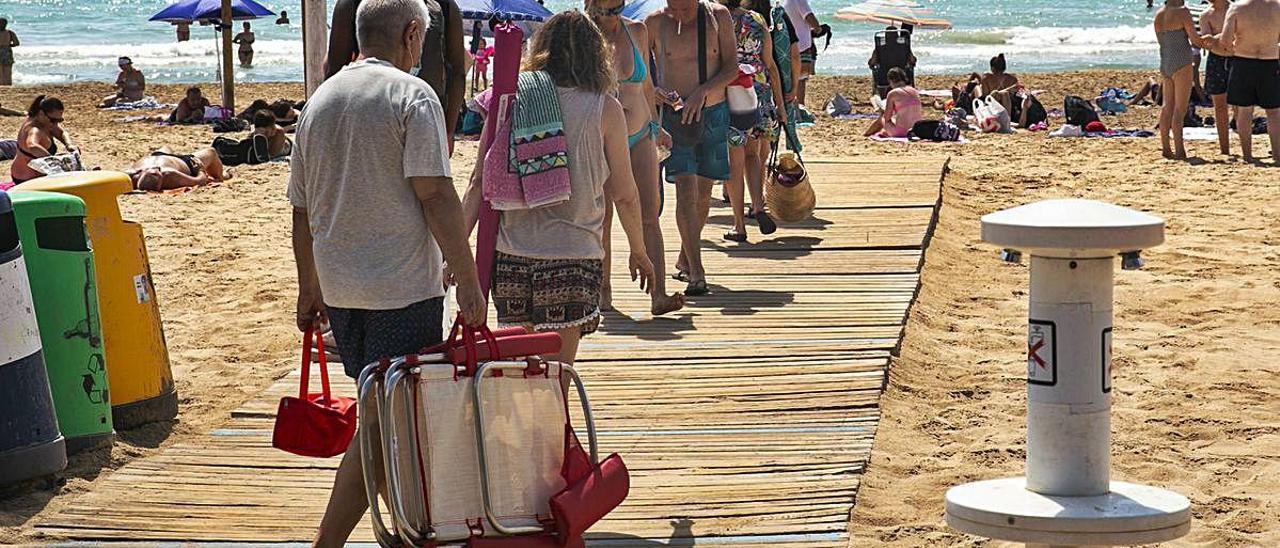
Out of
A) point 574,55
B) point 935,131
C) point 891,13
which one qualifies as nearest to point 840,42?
point 891,13

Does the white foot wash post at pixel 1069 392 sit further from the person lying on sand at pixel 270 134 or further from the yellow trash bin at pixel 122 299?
the person lying on sand at pixel 270 134

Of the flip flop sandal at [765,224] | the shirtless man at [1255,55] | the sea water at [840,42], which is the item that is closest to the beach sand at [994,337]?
the shirtless man at [1255,55]

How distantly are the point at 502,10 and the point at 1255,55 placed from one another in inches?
376

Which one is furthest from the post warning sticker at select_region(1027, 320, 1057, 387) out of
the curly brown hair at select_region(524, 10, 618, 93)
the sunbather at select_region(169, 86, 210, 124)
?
the sunbather at select_region(169, 86, 210, 124)

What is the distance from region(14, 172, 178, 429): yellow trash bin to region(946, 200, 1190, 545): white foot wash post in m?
3.62

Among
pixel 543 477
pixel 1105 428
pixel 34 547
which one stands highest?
pixel 1105 428

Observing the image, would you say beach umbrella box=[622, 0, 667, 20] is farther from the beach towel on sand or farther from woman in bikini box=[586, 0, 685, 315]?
the beach towel on sand

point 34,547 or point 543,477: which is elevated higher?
point 543,477

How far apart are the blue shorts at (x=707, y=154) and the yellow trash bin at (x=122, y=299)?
2.83m

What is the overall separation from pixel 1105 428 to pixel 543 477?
136 cm

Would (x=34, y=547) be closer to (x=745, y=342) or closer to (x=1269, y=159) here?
(x=745, y=342)

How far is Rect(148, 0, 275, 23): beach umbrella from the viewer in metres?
23.1

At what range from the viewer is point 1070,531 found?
2.82 meters

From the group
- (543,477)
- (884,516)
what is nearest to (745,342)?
(884,516)
